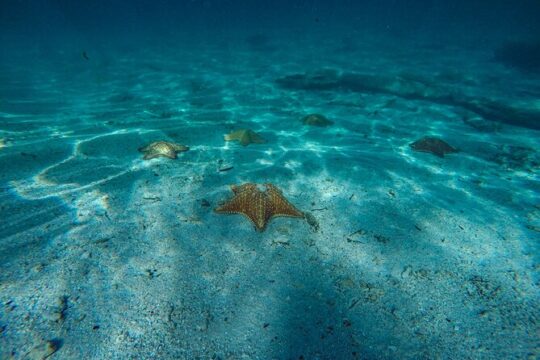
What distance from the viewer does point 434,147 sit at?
7.73m

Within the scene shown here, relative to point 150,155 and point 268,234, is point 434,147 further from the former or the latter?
point 150,155

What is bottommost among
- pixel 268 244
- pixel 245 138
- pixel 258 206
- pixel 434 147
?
pixel 434 147

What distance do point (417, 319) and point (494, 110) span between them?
453 inches

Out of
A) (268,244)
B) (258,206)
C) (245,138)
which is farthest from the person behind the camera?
(245,138)

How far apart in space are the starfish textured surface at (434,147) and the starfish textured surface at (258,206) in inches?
200

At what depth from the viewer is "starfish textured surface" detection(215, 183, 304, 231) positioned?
15.1ft

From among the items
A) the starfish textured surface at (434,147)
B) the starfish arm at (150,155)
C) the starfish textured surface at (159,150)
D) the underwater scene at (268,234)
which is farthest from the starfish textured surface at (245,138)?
the starfish textured surface at (434,147)

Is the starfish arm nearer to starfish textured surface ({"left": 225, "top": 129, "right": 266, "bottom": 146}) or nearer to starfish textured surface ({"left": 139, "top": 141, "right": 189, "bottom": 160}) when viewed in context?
starfish textured surface ({"left": 139, "top": 141, "right": 189, "bottom": 160})

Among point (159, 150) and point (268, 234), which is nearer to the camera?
point (268, 234)

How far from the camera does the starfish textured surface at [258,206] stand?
15.1 ft

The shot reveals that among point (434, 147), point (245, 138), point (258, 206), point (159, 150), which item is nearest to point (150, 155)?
point (159, 150)

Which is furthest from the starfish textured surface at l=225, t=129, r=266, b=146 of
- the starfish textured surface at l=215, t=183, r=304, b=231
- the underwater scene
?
the starfish textured surface at l=215, t=183, r=304, b=231

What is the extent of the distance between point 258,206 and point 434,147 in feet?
19.7

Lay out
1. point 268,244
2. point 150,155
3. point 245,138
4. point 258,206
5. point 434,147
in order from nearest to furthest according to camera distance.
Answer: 1. point 268,244
2. point 258,206
3. point 150,155
4. point 434,147
5. point 245,138
